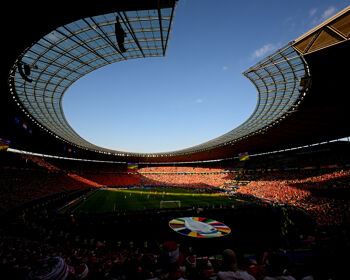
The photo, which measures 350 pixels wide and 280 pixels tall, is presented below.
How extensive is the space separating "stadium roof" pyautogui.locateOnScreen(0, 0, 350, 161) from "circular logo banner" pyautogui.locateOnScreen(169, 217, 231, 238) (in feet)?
51.3

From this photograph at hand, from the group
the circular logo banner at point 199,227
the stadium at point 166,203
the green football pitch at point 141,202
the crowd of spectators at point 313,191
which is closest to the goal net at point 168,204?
the green football pitch at point 141,202

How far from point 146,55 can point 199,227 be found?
18.2 metres

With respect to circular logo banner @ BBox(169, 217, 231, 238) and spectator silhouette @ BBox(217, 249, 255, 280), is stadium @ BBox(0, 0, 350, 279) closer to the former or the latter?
spectator silhouette @ BBox(217, 249, 255, 280)

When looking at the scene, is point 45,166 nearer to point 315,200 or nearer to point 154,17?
point 154,17

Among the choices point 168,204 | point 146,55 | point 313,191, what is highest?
point 146,55

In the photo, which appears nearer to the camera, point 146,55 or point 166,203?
point 146,55

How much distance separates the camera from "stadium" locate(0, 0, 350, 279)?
4.97 meters

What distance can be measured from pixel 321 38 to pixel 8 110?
33.6m

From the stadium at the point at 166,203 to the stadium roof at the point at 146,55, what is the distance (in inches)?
4.0

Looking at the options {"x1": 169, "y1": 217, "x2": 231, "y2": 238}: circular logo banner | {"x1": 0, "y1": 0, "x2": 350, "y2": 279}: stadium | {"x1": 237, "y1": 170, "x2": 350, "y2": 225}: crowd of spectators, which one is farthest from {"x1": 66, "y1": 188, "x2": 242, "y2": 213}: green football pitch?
{"x1": 237, "y1": 170, "x2": 350, "y2": 225}: crowd of spectators

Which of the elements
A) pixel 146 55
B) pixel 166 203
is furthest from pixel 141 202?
pixel 146 55

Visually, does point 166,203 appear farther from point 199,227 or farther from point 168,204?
point 199,227

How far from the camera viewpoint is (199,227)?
1773 centimetres

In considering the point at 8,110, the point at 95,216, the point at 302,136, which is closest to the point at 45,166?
the point at 8,110
